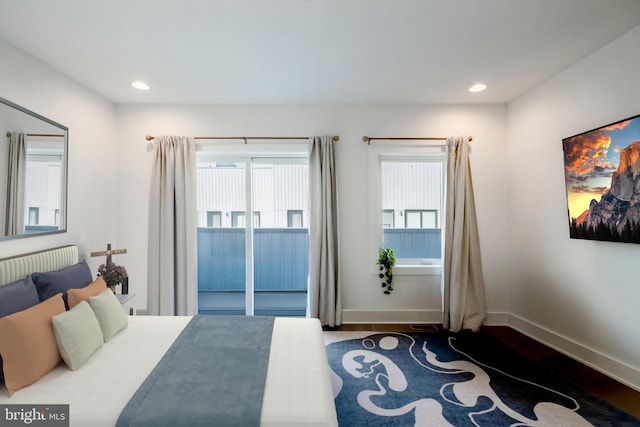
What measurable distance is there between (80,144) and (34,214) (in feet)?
2.93

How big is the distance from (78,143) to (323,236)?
2689mm

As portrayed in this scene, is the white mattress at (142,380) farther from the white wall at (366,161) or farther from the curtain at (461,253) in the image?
the curtain at (461,253)

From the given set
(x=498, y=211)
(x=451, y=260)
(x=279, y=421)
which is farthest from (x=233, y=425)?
(x=498, y=211)

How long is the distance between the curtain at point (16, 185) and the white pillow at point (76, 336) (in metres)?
0.96

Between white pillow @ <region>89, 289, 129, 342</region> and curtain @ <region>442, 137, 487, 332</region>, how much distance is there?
10.4ft

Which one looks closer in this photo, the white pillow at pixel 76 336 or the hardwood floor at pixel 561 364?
the white pillow at pixel 76 336

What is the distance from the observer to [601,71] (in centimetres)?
221

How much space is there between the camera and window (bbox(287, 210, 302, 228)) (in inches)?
134

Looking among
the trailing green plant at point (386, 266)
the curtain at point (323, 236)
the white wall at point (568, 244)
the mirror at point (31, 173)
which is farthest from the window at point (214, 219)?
the white wall at point (568, 244)

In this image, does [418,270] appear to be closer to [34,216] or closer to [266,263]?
[266,263]

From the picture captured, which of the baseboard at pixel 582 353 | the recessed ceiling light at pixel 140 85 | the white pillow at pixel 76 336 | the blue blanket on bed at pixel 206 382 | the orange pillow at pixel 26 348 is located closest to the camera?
the blue blanket on bed at pixel 206 382

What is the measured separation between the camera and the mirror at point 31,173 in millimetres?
1913

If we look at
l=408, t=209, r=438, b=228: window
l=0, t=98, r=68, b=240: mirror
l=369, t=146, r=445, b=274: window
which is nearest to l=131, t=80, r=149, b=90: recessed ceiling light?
l=0, t=98, r=68, b=240: mirror

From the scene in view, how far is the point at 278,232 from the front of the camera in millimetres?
3404
